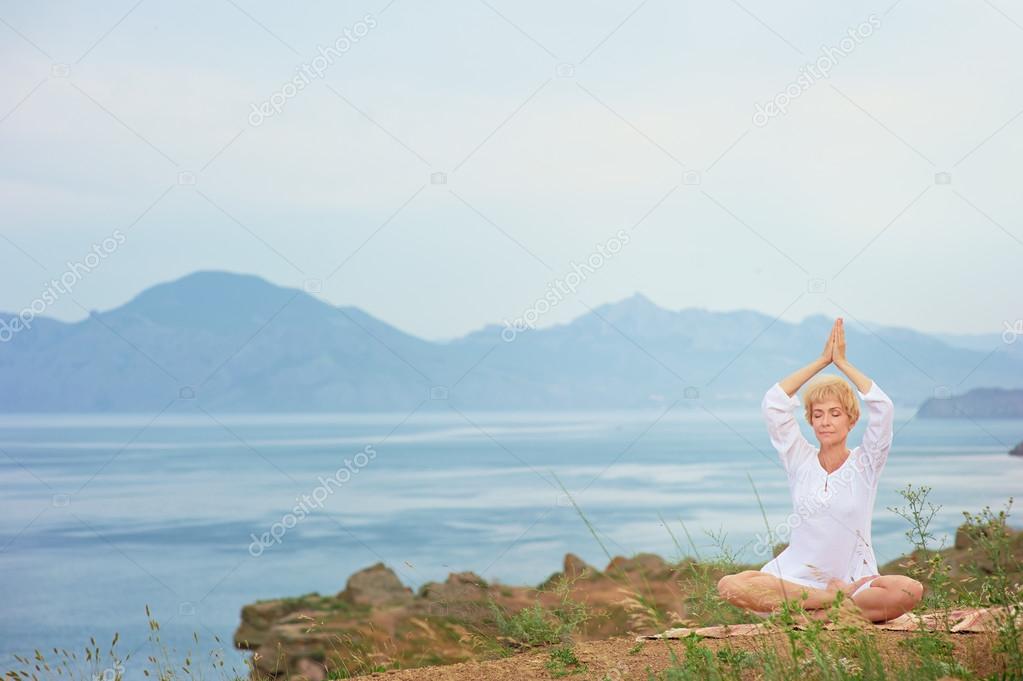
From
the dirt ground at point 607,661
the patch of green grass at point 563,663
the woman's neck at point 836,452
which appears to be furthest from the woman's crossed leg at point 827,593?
the patch of green grass at point 563,663

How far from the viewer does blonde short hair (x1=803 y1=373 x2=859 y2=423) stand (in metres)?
6.38

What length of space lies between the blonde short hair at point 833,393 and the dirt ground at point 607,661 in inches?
52.7

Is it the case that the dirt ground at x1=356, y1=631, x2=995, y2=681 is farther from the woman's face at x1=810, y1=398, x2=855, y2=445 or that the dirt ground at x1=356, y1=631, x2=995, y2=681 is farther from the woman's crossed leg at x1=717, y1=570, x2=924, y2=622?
the woman's face at x1=810, y1=398, x2=855, y2=445

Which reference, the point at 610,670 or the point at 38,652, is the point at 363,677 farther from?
the point at 38,652

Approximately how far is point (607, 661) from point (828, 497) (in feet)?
5.47

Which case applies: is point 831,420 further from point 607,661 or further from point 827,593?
point 607,661

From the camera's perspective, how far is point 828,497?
6.33 meters

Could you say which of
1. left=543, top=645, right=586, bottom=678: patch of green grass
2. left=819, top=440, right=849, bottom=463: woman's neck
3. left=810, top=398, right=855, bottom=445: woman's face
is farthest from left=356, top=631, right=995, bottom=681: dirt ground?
left=810, top=398, right=855, bottom=445: woman's face

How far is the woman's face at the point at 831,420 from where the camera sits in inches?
251

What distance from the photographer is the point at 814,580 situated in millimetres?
6422

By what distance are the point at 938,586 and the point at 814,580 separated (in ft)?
4.36

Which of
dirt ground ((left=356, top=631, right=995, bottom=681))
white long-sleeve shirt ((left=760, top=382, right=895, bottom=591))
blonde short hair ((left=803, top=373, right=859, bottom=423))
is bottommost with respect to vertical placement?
dirt ground ((left=356, top=631, right=995, bottom=681))

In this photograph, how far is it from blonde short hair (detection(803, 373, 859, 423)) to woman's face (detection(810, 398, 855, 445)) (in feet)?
0.08

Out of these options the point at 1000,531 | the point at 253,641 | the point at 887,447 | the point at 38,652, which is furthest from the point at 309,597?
the point at 1000,531
